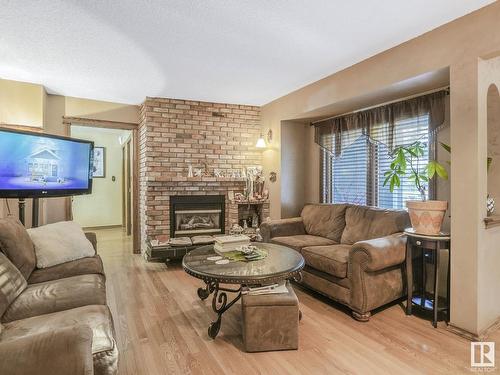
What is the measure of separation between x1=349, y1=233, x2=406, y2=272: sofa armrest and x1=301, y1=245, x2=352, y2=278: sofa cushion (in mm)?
138

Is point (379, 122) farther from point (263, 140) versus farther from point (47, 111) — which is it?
point (47, 111)

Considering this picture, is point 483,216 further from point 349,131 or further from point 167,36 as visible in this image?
point 167,36

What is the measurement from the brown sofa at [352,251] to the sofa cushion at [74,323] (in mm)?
1873

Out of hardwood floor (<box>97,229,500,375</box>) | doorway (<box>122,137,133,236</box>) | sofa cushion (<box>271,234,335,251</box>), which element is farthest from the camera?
doorway (<box>122,137,133,236</box>)

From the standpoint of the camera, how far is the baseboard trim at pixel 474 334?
2100mm

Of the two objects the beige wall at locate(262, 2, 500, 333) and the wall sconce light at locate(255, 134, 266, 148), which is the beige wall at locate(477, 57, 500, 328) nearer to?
the beige wall at locate(262, 2, 500, 333)

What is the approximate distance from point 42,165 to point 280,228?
2.71 m

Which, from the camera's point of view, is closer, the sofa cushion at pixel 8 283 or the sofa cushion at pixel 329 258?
the sofa cushion at pixel 8 283

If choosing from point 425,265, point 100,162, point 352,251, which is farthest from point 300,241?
point 100,162

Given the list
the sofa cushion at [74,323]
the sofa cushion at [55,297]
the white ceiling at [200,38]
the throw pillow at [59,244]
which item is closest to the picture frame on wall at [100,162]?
the white ceiling at [200,38]

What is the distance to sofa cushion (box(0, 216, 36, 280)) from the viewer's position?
194cm

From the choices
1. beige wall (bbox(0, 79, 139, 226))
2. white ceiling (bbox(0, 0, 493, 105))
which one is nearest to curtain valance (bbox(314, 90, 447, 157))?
white ceiling (bbox(0, 0, 493, 105))

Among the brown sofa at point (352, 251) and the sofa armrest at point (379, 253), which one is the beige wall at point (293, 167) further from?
the sofa armrest at point (379, 253)

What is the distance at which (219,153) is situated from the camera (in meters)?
4.66
